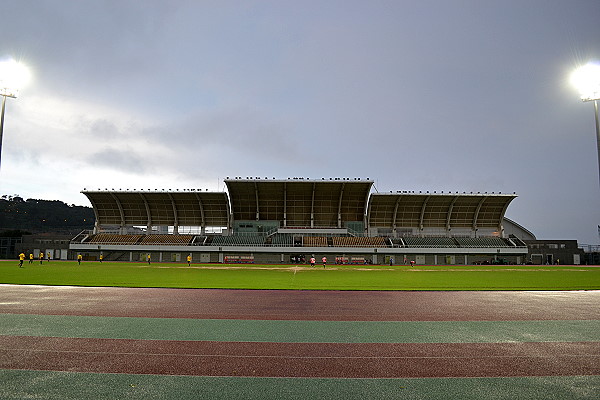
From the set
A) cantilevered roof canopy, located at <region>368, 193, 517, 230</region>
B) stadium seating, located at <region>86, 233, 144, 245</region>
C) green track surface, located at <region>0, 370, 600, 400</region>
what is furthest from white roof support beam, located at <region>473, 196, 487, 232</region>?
green track surface, located at <region>0, 370, 600, 400</region>

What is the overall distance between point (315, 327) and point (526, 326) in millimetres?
6026

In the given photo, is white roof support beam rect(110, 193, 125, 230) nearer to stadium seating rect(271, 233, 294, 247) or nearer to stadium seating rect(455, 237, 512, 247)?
stadium seating rect(271, 233, 294, 247)

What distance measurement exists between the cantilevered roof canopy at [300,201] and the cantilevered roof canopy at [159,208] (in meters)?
3.80

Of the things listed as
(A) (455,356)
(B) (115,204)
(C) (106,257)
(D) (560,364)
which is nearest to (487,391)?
(A) (455,356)

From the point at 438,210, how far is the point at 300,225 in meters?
27.6

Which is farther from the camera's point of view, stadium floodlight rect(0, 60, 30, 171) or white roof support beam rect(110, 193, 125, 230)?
white roof support beam rect(110, 193, 125, 230)

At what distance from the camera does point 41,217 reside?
460ft

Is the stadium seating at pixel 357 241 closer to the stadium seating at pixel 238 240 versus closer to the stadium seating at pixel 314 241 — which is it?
the stadium seating at pixel 314 241

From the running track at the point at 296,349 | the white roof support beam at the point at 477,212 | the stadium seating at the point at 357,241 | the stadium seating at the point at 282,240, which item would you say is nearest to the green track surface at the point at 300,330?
the running track at the point at 296,349

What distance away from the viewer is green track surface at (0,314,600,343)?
8867 millimetres

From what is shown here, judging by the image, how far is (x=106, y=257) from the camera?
66.4 metres

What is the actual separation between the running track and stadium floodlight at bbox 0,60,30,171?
470 inches

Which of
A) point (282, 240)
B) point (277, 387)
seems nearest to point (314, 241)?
point (282, 240)

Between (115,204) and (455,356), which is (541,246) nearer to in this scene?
(455,356)
